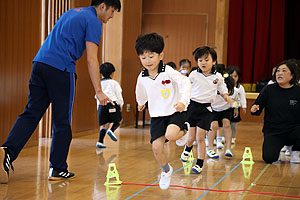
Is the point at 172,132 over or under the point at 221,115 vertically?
over

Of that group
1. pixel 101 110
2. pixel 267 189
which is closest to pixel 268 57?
pixel 101 110

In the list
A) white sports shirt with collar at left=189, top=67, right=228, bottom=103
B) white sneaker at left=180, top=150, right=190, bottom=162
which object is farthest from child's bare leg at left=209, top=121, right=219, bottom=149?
white sports shirt with collar at left=189, top=67, right=228, bottom=103

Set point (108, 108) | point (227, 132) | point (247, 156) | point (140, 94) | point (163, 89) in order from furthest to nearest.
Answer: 1. point (108, 108)
2. point (227, 132)
3. point (247, 156)
4. point (140, 94)
5. point (163, 89)

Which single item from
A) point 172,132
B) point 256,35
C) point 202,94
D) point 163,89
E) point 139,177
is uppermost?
point 256,35

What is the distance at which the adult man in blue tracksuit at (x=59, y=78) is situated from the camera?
12.2 ft

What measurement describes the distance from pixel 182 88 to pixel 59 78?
1019mm

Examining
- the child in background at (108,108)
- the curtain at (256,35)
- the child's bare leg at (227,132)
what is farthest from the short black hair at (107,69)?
the curtain at (256,35)

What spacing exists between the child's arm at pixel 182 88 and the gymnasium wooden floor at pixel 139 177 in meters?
0.67

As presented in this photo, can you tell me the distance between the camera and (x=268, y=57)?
455 inches

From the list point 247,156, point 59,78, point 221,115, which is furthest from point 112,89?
point 59,78

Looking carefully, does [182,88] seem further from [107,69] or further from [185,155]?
[107,69]

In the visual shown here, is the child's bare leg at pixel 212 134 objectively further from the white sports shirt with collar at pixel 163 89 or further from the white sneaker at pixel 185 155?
the white sports shirt with collar at pixel 163 89

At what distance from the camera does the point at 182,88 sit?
3416mm

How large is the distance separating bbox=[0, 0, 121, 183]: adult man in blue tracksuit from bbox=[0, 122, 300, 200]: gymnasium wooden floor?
299 millimetres
